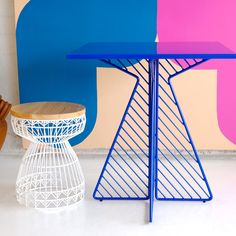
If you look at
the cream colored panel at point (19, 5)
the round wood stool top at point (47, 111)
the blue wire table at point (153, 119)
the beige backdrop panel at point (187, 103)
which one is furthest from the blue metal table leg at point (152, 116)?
the cream colored panel at point (19, 5)

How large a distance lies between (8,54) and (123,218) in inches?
55.2

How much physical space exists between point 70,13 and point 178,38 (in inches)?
26.6

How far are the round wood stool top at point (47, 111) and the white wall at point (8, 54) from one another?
28.4 inches

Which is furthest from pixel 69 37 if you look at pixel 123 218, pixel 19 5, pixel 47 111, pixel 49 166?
pixel 123 218

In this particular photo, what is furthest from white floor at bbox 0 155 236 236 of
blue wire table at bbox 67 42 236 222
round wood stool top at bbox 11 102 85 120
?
round wood stool top at bbox 11 102 85 120

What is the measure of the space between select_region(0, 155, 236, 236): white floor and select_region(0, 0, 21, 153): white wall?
2.46 ft

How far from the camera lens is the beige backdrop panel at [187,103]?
296cm

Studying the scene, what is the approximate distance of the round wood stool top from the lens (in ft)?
7.19

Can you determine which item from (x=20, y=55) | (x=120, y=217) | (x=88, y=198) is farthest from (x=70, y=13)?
(x=120, y=217)

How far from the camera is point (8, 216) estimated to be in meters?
2.26

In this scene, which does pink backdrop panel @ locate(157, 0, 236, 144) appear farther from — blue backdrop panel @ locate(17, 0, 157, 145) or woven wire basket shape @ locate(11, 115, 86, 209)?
woven wire basket shape @ locate(11, 115, 86, 209)

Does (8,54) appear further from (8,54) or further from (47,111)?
(47,111)

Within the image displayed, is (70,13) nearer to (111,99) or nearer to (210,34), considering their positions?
(111,99)

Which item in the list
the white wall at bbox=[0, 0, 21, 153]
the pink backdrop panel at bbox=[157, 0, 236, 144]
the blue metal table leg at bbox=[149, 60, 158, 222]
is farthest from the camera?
the white wall at bbox=[0, 0, 21, 153]
